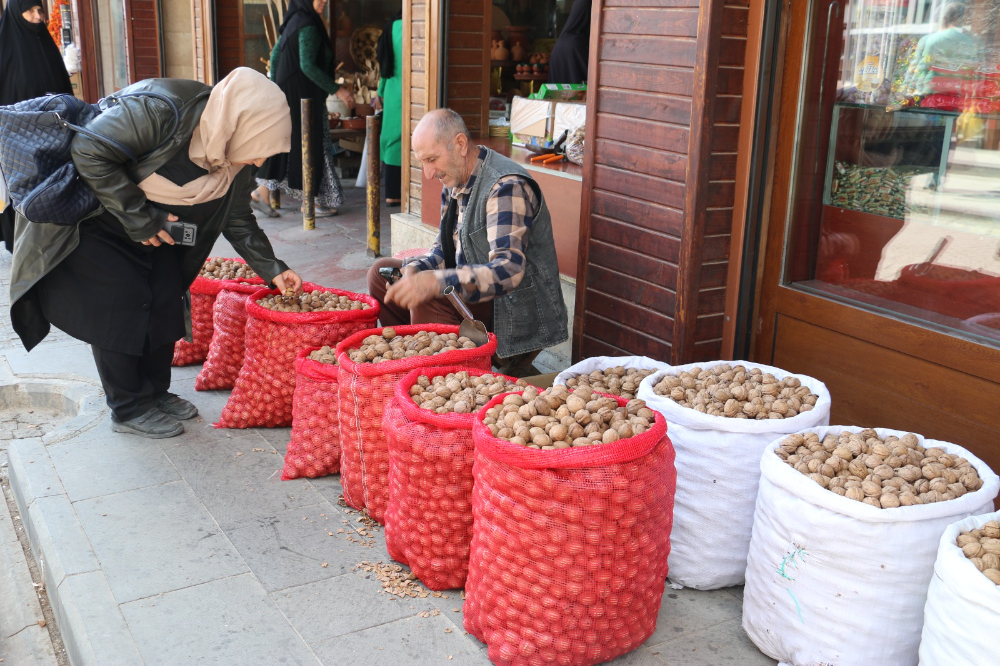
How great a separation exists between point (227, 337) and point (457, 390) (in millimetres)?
1805

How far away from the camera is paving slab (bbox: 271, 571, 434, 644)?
252cm

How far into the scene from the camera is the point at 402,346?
3.16 metres

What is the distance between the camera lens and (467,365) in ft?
10.1

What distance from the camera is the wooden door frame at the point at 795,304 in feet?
9.55

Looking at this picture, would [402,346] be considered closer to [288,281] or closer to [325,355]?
[325,355]

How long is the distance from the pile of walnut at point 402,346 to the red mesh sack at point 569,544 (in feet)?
2.52

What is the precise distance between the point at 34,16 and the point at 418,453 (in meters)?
6.17

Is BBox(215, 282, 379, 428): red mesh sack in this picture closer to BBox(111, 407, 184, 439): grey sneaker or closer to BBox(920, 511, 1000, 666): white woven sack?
BBox(111, 407, 184, 439): grey sneaker

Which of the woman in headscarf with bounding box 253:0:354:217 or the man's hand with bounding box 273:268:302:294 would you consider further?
the woman in headscarf with bounding box 253:0:354:217

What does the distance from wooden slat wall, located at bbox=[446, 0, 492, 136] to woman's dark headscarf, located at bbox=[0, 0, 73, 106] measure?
3598 mm

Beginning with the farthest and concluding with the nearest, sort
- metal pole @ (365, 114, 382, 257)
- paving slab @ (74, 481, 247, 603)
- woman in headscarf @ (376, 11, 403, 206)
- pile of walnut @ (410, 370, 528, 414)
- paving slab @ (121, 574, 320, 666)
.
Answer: woman in headscarf @ (376, 11, 403, 206)
metal pole @ (365, 114, 382, 257)
paving slab @ (74, 481, 247, 603)
pile of walnut @ (410, 370, 528, 414)
paving slab @ (121, 574, 320, 666)

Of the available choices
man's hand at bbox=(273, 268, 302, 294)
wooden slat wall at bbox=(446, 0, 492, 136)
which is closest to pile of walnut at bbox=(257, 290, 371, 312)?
man's hand at bbox=(273, 268, 302, 294)

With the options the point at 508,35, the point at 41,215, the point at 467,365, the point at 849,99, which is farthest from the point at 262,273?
the point at 508,35

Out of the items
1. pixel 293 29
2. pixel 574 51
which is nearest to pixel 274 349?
pixel 574 51
